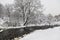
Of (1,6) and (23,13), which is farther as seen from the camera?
(1,6)

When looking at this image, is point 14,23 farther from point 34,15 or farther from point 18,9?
point 34,15

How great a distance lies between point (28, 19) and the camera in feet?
85.7

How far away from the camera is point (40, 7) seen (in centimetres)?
2622

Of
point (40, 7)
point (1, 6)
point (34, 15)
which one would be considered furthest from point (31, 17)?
point (1, 6)

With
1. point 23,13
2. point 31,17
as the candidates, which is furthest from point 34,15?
point 23,13

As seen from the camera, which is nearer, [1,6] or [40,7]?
[40,7]

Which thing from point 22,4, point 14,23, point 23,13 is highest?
point 22,4

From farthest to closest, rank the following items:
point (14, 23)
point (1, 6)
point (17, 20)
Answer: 1. point (1, 6)
2. point (17, 20)
3. point (14, 23)

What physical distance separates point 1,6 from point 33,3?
31.8m

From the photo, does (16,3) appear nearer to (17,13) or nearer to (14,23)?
(17,13)

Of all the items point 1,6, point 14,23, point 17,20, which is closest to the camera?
point 14,23

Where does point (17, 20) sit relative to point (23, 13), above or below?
below

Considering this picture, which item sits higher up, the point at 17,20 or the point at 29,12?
the point at 29,12

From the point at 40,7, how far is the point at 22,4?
419 cm
